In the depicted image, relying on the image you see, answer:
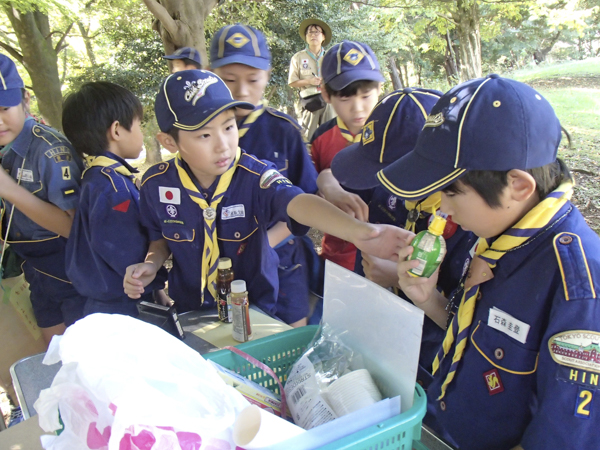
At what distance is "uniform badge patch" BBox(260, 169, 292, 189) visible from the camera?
6.04ft

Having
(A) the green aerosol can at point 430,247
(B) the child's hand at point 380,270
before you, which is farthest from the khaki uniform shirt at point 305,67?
(A) the green aerosol can at point 430,247

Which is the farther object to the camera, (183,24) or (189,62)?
(183,24)

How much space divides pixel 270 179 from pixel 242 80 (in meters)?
0.81

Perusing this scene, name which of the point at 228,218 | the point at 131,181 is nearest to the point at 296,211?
the point at 228,218

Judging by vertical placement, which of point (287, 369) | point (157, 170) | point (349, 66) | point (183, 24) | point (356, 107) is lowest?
point (287, 369)

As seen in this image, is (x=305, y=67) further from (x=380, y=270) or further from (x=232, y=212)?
(x=380, y=270)

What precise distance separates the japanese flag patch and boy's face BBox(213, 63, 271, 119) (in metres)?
0.66

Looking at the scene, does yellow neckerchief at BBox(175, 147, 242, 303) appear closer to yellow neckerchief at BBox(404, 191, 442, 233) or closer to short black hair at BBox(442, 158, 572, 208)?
yellow neckerchief at BBox(404, 191, 442, 233)

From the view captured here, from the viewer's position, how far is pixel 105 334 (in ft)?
2.82

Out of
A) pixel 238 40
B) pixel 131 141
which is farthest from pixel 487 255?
pixel 131 141

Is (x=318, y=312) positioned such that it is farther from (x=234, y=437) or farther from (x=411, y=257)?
(x=234, y=437)

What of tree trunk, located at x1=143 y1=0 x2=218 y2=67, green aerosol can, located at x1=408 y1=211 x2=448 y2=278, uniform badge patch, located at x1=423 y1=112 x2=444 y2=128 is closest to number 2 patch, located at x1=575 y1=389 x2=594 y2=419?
green aerosol can, located at x1=408 y1=211 x2=448 y2=278

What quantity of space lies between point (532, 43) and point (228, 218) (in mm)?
22282

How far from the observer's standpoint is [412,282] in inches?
49.1
